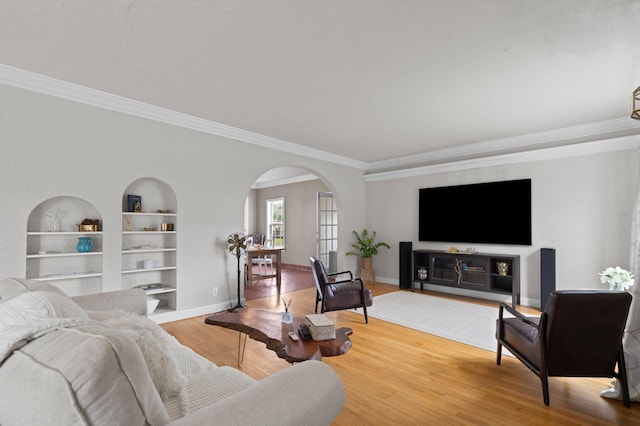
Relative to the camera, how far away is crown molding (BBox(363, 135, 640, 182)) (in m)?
4.28

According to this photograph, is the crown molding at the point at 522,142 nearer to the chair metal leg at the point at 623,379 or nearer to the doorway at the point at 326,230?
the doorway at the point at 326,230

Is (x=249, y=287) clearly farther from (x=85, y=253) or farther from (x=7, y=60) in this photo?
(x=7, y=60)

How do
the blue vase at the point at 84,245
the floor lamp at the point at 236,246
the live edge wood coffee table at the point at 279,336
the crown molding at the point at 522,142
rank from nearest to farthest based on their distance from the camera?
the live edge wood coffee table at the point at 279,336, the blue vase at the point at 84,245, the crown molding at the point at 522,142, the floor lamp at the point at 236,246

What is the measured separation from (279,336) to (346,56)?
2350mm

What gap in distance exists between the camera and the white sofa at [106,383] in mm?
786

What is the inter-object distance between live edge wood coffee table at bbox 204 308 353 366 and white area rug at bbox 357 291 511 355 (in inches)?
70.6

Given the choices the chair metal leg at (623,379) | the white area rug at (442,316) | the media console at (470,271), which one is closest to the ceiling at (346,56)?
the media console at (470,271)

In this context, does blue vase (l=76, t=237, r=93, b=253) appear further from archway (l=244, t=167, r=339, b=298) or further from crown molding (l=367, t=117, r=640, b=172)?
crown molding (l=367, t=117, r=640, b=172)

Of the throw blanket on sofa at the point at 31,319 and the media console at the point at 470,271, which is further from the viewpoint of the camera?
the media console at the point at 470,271

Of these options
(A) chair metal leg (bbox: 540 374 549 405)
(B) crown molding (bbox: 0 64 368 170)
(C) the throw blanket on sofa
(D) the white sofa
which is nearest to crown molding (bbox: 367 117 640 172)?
(B) crown molding (bbox: 0 64 368 170)

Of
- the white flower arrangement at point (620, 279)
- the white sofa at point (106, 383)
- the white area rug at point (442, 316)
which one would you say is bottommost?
the white area rug at point (442, 316)

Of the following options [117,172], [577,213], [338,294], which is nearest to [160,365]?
[338,294]

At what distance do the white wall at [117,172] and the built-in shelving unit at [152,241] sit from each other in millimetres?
153

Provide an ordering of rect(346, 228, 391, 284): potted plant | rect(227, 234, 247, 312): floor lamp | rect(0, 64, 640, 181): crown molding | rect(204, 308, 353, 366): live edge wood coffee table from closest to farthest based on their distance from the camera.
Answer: rect(204, 308, 353, 366): live edge wood coffee table → rect(0, 64, 640, 181): crown molding → rect(227, 234, 247, 312): floor lamp → rect(346, 228, 391, 284): potted plant
